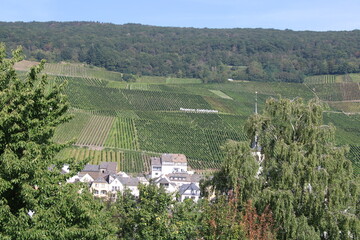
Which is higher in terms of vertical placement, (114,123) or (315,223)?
(315,223)

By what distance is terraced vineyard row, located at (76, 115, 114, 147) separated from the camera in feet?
261

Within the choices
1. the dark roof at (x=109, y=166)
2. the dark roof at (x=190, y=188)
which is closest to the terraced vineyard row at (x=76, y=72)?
the dark roof at (x=109, y=166)

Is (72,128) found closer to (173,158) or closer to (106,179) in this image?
(173,158)

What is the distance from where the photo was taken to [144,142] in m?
80.6

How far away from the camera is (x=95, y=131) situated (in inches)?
3344

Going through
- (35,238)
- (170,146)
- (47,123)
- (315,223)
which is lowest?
(170,146)

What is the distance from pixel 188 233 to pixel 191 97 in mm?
→ 105801

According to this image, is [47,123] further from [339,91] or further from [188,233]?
[339,91]

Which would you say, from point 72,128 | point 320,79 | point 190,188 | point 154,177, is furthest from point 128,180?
point 320,79

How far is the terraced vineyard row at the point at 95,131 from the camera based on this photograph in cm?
7969

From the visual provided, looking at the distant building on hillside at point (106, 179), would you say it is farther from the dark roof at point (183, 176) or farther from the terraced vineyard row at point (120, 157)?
the dark roof at point (183, 176)

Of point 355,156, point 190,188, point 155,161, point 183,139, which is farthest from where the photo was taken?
point 183,139

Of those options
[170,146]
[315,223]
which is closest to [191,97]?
[170,146]

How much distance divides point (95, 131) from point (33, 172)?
7348 centimetres
